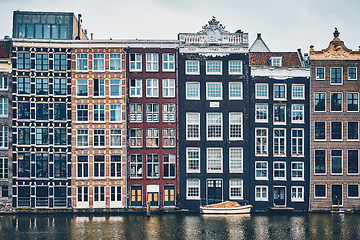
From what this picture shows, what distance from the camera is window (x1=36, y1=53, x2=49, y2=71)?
55062 mm

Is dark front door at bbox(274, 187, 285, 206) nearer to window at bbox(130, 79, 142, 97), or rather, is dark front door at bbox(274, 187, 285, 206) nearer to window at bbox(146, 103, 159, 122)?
window at bbox(146, 103, 159, 122)

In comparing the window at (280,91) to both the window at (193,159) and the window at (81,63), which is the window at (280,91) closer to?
the window at (193,159)

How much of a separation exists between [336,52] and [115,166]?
30.7 m

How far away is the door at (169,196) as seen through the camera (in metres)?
55.4

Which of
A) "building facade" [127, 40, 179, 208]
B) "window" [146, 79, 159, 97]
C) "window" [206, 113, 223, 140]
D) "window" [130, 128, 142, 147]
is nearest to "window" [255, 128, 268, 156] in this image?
"window" [206, 113, 223, 140]

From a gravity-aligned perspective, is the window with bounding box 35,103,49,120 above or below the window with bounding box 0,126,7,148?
above

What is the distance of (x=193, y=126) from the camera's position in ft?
184

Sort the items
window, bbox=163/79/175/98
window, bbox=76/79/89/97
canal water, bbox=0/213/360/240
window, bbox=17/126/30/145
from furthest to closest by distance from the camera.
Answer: window, bbox=163/79/175/98 < window, bbox=76/79/89/97 < window, bbox=17/126/30/145 < canal water, bbox=0/213/360/240

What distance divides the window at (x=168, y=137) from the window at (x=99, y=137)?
24.6 feet

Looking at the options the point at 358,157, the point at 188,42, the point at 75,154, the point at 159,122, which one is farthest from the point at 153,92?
the point at 358,157

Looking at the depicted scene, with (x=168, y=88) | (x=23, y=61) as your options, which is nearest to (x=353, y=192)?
(x=168, y=88)

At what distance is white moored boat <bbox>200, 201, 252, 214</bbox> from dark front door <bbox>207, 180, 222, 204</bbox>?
57.2 inches

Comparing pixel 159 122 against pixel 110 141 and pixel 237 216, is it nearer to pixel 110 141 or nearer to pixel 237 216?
pixel 110 141

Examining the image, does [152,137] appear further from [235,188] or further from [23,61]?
[23,61]
